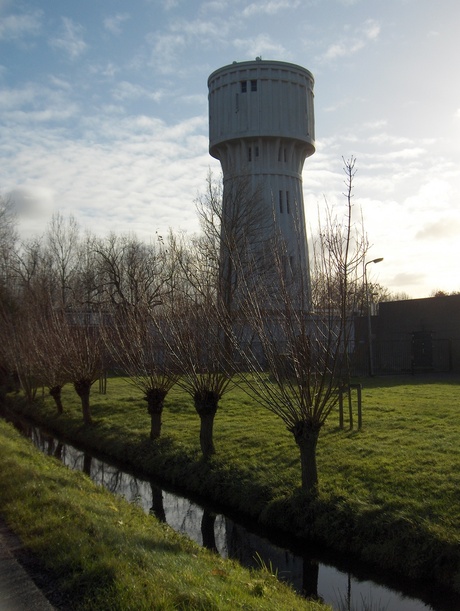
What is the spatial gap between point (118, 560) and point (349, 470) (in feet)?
21.3

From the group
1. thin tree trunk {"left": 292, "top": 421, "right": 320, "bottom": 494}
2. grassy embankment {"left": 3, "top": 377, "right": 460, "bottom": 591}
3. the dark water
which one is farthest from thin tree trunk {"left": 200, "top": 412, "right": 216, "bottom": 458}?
thin tree trunk {"left": 292, "top": 421, "right": 320, "bottom": 494}

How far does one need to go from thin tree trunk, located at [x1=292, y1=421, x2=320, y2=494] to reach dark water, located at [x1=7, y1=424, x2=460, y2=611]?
111 cm

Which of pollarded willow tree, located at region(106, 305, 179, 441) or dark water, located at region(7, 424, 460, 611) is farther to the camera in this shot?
pollarded willow tree, located at region(106, 305, 179, 441)

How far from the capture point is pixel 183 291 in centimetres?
1634

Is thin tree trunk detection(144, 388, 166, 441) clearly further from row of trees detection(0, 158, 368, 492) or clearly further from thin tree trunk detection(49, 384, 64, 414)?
thin tree trunk detection(49, 384, 64, 414)

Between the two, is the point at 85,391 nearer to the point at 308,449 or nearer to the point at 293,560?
the point at 308,449

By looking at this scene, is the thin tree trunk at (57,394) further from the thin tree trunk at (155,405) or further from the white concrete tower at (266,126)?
the white concrete tower at (266,126)

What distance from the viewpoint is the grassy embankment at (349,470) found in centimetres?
980

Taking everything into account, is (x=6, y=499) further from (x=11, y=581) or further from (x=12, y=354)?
(x=12, y=354)

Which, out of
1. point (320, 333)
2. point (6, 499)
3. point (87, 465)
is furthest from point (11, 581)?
point (87, 465)

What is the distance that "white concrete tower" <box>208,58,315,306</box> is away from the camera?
38719 mm

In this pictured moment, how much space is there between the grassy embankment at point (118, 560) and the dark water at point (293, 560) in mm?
1202

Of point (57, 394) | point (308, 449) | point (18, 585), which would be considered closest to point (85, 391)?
point (57, 394)

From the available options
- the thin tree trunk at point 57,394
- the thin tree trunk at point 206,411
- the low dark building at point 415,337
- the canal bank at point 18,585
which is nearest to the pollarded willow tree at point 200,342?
the thin tree trunk at point 206,411
